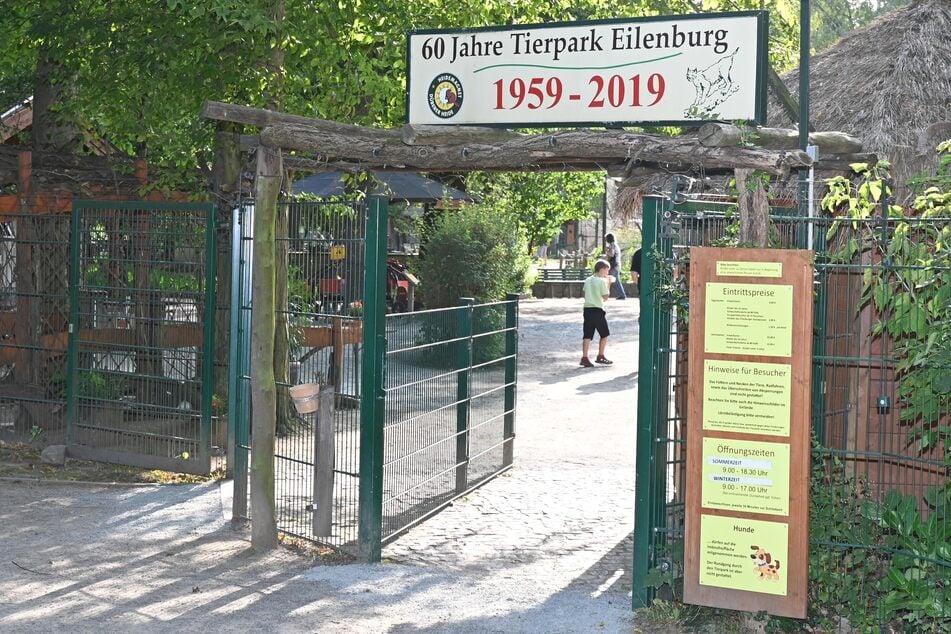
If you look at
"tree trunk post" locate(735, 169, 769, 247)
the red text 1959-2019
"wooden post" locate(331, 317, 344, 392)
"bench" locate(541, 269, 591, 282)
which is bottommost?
"wooden post" locate(331, 317, 344, 392)

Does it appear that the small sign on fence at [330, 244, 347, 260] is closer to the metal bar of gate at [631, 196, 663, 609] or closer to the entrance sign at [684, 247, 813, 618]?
the metal bar of gate at [631, 196, 663, 609]

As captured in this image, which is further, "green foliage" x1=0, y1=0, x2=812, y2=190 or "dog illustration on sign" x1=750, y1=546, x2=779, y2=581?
"green foliage" x1=0, y1=0, x2=812, y2=190

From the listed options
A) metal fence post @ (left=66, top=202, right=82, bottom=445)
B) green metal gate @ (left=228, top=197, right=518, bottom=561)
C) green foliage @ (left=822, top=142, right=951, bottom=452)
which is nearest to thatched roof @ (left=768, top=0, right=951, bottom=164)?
green foliage @ (left=822, top=142, right=951, bottom=452)

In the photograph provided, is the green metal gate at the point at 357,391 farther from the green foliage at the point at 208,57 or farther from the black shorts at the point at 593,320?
the black shorts at the point at 593,320

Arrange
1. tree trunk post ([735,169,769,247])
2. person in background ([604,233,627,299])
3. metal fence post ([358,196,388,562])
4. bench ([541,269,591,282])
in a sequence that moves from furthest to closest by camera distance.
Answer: bench ([541,269,591,282])
person in background ([604,233,627,299])
metal fence post ([358,196,388,562])
tree trunk post ([735,169,769,247])

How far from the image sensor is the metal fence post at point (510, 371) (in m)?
10.5

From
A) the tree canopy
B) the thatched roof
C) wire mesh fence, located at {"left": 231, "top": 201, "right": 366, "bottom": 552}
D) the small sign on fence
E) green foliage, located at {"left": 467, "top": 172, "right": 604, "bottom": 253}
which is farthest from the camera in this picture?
green foliage, located at {"left": 467, "top": 172, "right": 604, "bottom": 253}

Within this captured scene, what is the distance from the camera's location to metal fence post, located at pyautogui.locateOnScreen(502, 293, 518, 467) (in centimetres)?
1051

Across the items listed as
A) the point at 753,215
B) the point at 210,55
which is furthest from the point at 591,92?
the point at 210,55

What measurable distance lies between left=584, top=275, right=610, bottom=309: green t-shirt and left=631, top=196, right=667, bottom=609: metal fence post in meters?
11.7

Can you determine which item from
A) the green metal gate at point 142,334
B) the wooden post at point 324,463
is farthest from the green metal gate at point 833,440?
the green metal gate at point 142,334

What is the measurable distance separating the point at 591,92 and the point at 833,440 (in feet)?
8.05

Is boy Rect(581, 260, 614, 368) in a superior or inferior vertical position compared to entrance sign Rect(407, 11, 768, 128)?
inferior

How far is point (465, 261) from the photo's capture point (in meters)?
19.1
